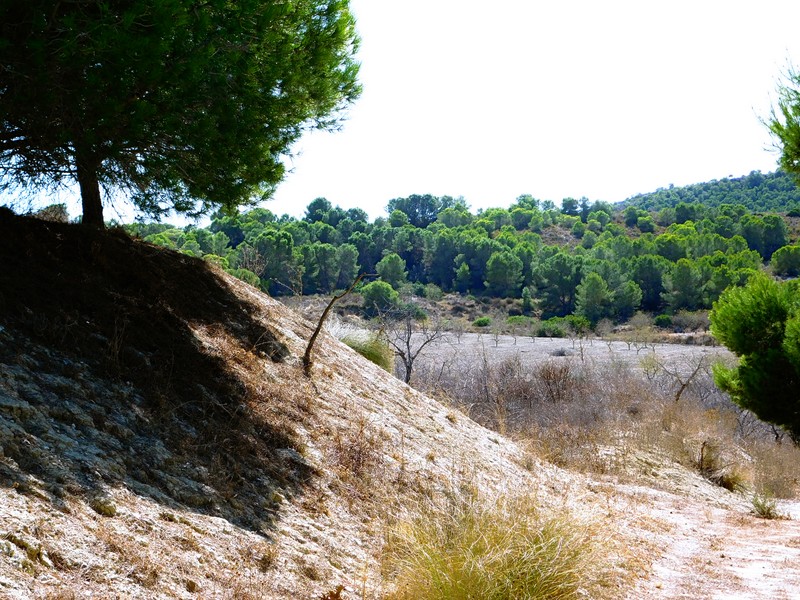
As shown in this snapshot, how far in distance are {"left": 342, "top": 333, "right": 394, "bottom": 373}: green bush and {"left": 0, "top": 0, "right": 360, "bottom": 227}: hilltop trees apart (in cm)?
545

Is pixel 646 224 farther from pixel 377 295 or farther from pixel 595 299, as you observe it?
pixel 377 295

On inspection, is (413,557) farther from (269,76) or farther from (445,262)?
(445,262)

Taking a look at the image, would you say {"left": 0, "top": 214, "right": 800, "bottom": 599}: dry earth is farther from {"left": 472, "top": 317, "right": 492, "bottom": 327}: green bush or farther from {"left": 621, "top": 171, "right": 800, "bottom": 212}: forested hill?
{"left": 621, "top": 171, "right": 800, "bottom": 212}: forested hill

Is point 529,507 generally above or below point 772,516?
above

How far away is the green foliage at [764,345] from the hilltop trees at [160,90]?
9.66 meters

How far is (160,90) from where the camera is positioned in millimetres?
5492

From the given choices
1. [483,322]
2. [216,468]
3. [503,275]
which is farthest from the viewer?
[503,275]

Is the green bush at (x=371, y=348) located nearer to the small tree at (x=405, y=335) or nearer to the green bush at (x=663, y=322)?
the small tree at (x=405, y=335)

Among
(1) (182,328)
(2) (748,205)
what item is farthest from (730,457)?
(2) (748,205)

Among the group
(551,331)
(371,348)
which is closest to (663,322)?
(551,331)

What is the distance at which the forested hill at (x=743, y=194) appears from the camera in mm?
97725

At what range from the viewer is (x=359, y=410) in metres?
7.56

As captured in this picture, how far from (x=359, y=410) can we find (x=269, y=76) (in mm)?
3358

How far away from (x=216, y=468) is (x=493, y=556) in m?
1.89
